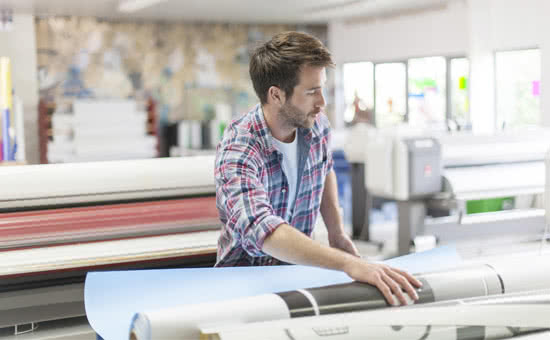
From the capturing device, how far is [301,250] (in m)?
1.22

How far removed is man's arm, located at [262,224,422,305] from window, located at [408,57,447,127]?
326 inches

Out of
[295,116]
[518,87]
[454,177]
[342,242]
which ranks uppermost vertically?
→ [518,87]

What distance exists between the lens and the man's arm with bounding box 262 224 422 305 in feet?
3.27

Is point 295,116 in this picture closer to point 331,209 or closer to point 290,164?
point 290,164

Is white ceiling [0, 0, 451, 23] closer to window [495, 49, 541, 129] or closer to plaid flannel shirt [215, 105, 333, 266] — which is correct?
window [495, 49, 541, 129]

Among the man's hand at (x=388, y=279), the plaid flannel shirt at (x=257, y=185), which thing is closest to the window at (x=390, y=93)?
the plaid flannel shirt at (x=257, y=185)

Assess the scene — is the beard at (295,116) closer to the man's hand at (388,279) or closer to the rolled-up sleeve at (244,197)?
the rolled-up sleeve at (244,197)

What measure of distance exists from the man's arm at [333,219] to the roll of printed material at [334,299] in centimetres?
63

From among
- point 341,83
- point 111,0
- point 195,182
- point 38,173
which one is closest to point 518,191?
point 195,182

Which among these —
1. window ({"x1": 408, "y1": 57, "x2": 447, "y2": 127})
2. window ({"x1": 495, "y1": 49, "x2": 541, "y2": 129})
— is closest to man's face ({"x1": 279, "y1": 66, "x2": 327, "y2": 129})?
window ({"x1": 495, "y1": 49, "x2": 541, "y2": 129})

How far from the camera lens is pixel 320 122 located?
165cm

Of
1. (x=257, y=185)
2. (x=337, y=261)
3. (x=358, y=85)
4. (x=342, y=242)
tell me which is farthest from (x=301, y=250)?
(x=358, y=85)

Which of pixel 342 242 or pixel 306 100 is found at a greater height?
pixel 306 100

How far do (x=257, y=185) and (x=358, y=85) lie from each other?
998 cm
